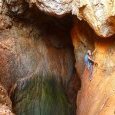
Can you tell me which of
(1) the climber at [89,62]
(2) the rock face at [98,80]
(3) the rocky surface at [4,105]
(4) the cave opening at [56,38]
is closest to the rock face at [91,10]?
(2) the rock face at [98,80]

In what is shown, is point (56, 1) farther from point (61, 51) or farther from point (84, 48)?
point (61, 51)

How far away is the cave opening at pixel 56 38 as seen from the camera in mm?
4992

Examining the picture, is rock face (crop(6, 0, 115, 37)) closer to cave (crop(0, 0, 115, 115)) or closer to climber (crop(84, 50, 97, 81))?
cave (crop(0, 0, 115, 115))

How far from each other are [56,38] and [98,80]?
1451 mm

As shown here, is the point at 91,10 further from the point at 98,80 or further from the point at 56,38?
the point at 56,38

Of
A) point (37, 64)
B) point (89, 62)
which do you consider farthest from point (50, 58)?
point (89, 62)

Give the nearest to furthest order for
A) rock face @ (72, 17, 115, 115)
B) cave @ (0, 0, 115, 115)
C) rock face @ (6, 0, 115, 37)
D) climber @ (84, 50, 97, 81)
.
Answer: rock face @ (6, 0, 115, 37)
rock face @ (72, 17, 115, 115)
cave @ (0, 0, 115, 115)
climber @ (84, 50, 97, 81)

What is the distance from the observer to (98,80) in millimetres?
4035

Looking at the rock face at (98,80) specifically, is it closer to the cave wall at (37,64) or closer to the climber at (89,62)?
the climber at (89,62)

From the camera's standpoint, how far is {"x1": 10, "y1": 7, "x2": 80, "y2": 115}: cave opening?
499cm

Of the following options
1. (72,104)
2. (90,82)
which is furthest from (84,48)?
(72,104)

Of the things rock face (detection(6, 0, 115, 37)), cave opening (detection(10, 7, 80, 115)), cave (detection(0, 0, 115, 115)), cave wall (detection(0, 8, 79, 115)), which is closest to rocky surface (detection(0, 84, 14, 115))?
cave (detection(0, 0, 115, 115))

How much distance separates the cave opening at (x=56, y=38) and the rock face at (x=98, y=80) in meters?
0.57

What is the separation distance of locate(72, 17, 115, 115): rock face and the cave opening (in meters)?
0.57
